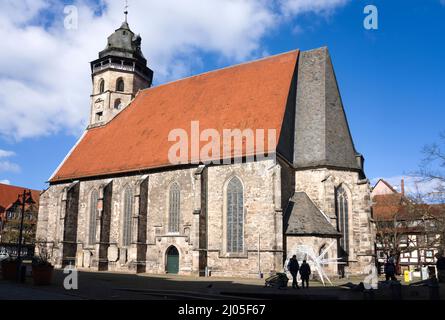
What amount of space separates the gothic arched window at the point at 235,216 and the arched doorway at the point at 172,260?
11.1ft

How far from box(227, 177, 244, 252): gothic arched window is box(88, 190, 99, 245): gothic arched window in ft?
33.8

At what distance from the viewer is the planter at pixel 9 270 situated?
55.1ft

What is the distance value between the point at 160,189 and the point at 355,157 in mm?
11935

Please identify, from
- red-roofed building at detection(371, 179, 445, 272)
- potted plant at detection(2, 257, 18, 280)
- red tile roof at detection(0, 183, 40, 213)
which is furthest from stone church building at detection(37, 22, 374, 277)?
red tile roof at detection(0, 183, 40, 213)

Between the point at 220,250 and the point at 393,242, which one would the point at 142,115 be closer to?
the point at 220,250

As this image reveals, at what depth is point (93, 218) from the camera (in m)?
28.5

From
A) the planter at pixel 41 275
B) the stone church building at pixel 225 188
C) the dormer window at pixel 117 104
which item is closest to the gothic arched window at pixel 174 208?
the stone church building at pixel 225 188

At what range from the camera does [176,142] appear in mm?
26375

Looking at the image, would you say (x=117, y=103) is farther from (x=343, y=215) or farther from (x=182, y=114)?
(x=343, y=215)

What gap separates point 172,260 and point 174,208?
9.79 ft

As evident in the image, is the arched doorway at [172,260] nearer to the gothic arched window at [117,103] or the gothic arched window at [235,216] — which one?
the gothic arched window at [235,216]

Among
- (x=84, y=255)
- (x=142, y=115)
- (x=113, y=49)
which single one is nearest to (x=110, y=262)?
(x=84, y=255)

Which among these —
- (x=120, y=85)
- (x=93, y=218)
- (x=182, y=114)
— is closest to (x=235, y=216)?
(x=182, y=114)

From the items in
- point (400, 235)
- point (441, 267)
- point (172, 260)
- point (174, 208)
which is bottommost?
point (172, 260)
